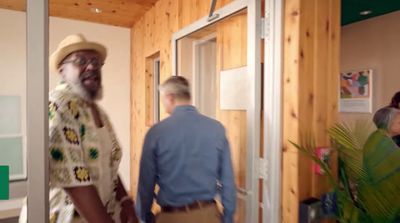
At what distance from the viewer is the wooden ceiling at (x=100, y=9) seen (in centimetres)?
308

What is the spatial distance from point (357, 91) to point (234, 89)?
269 centimetres

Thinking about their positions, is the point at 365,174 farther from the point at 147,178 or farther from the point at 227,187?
the point at 147,178

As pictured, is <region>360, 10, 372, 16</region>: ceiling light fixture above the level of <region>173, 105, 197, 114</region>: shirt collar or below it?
above

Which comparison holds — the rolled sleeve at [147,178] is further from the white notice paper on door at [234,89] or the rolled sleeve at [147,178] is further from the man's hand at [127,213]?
the white notice paper on door at [234,89]

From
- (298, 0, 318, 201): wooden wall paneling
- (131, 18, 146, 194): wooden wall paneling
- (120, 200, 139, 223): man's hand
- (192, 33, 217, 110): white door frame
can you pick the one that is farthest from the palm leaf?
(131, 18, 146, 194): wooden wall paneling

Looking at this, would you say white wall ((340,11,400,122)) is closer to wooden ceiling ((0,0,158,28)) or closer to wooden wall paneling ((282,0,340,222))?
wooden wall paneling ((282,0,340,222))

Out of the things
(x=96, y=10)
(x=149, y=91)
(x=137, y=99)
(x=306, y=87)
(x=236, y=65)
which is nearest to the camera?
(x=306, y=87)

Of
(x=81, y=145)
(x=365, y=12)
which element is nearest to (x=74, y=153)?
(x=81, y=145)

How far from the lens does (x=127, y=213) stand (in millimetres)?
1257

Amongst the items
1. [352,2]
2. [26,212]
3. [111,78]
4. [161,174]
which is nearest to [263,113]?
[161,174]

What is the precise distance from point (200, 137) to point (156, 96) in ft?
7.22

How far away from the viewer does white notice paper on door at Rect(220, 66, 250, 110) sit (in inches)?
65.9

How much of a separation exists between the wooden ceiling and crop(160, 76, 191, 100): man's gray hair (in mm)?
1806

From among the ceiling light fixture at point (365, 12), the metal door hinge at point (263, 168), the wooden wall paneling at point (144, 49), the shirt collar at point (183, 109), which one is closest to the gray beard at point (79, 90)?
the shirt collar at point (183, 109)
